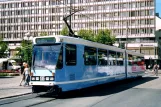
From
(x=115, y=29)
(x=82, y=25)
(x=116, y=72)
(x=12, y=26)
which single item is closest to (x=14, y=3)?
(x=12, y=26)

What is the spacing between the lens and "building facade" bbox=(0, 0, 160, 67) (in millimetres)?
97938

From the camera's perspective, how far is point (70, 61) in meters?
15.3

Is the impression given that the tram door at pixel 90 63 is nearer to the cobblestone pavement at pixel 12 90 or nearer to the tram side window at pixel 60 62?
the tram side window at pixel 60 62

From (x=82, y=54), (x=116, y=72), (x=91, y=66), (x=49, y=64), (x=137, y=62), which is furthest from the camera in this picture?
(x=137, y=62)

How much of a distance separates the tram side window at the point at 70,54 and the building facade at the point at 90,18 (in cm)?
7349

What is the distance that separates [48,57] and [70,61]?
117 centimetres

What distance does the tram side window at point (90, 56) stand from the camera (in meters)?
17.0

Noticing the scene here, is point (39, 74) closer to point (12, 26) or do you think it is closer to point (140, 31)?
point (140, 31)

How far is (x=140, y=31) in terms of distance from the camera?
9875 centimetres

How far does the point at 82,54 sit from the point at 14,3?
4083 inches

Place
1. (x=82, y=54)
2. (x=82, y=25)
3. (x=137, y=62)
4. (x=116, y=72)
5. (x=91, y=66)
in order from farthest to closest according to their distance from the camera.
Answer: (x=82, y=25) < (x=137, y=62) < (x=116, y=72) < (x=91, y=66) < (x=82, y=54)

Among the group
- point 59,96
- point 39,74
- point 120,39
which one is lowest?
point 59,96

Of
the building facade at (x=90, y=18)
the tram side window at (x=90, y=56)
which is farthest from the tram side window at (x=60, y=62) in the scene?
the building facade at (x=90, y=18)

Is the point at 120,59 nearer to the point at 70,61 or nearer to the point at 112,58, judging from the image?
the point at 112,58
